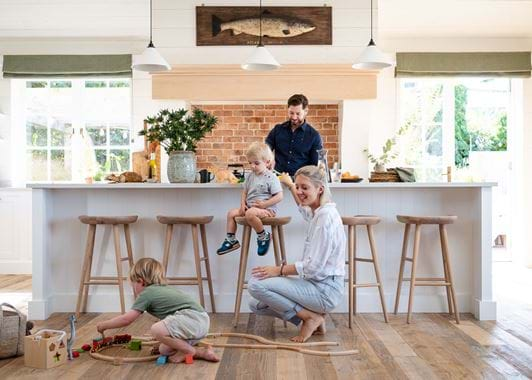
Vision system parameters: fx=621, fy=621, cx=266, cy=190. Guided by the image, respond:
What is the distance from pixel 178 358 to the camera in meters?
3.13

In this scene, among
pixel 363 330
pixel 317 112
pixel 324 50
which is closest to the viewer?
pixel 363 330

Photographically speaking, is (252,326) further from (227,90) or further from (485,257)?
(227,90)

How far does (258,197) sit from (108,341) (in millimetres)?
1310

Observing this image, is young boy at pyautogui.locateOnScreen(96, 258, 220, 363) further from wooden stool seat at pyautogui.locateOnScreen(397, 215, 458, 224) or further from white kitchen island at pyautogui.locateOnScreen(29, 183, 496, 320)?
wooden stool seat at pyautogui.locateOnScreen(397, 215, 458, 224)

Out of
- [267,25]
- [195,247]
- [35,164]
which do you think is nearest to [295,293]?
[195,247]

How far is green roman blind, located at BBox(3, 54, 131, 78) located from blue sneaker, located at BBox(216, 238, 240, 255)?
3800mm

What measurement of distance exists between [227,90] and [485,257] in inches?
129

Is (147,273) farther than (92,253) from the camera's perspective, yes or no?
No

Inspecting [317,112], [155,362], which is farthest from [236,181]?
[317,112]

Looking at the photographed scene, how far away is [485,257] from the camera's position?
4.36m

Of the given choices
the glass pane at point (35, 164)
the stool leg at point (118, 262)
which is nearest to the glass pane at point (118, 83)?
the glass pane at point (35, 164)

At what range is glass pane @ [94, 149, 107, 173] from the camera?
7574 millimetres

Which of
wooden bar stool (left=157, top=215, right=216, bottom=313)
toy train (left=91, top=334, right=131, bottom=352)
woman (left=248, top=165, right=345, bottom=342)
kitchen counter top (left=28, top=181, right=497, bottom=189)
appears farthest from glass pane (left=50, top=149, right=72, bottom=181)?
woman (left=248, top=165, right=345, bottom=342)

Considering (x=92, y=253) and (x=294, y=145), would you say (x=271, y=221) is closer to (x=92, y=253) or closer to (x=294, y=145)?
(x=294, y=145)
